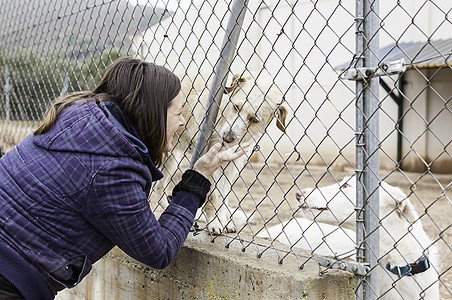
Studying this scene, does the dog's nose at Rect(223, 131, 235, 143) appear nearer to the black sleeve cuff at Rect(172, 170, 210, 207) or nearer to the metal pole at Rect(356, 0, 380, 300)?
the black sleeve cuff at Rect(172, 170, 210, 207)

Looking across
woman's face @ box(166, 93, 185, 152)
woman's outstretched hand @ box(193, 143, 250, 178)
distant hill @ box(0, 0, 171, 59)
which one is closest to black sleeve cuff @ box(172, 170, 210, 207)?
woman's outstretched hand @ box(193, 143, 250, 178)

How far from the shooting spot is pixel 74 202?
1680 millimetres

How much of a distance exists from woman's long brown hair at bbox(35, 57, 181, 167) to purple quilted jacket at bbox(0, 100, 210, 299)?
5 centimetres

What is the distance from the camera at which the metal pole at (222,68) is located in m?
2.14

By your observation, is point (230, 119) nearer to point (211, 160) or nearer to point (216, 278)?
point (211, 160)

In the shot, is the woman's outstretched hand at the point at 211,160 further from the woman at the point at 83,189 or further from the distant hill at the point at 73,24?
the distant hill at the point at 73,24

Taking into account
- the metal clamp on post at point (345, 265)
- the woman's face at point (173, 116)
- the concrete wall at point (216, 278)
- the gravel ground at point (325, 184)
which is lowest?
the gravel ground at point (325, 184)

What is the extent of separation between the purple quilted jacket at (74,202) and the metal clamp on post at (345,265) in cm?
61

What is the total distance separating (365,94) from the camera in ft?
5.59

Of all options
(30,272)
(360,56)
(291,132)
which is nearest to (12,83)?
(30,272)

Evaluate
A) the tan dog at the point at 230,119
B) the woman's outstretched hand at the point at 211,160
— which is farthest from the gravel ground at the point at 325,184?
the woman's outstretched hand at the point at 211,160

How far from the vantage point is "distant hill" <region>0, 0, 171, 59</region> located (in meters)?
3.07

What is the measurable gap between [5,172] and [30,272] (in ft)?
1.28

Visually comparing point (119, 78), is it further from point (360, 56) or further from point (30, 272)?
point (360, 56)
